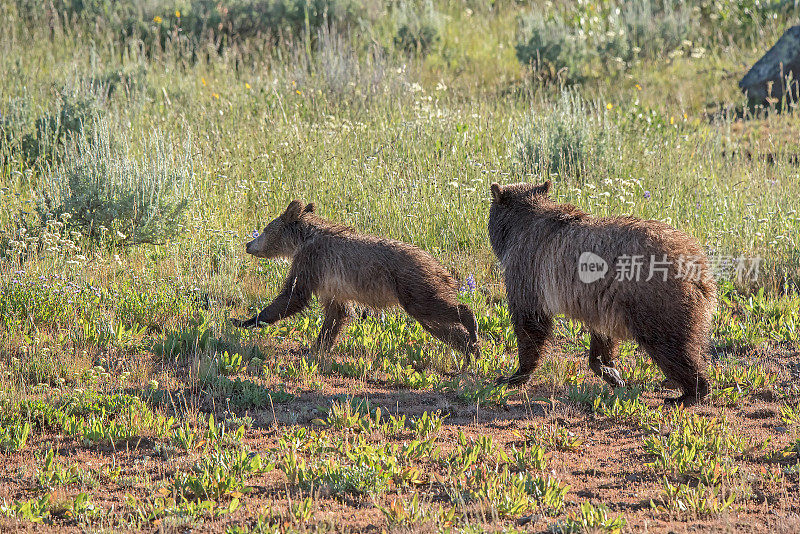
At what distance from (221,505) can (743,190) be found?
714 centimetres

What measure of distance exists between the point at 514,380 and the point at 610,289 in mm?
1188

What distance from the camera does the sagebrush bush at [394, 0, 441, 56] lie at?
15883mm

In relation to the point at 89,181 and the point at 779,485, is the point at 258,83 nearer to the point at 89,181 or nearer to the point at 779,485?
the point at 89,181

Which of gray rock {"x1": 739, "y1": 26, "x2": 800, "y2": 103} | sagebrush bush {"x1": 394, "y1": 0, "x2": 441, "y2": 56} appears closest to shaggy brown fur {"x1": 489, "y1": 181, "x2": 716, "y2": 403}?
gray rock {"x1": 739, "y1": 26, "x2": 800, "y2": 103}

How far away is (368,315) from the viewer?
293 inches

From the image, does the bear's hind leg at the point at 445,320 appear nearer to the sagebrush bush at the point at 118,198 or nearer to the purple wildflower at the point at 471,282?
the purple wildflower at the point at 471,282

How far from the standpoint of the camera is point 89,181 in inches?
350

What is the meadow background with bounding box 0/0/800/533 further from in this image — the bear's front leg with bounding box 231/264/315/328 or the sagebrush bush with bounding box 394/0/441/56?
the bear's front leg with bounding box 231/264/315/328

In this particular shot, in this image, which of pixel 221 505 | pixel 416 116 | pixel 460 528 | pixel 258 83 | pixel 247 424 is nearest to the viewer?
pixel 460 528

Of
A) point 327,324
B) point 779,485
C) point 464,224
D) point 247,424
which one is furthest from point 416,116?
point 779,485

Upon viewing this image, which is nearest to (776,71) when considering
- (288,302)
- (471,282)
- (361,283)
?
(471,282)

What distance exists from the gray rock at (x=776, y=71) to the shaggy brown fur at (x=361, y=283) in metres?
8.37

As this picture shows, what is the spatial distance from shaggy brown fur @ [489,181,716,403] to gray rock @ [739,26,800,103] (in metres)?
8.36

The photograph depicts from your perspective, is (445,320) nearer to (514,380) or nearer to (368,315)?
(514,380)
